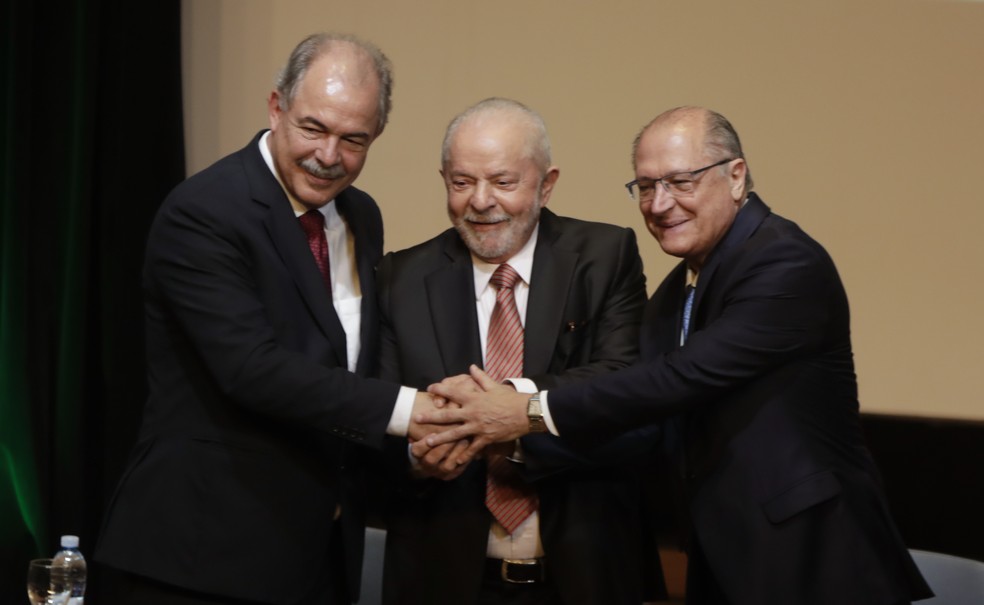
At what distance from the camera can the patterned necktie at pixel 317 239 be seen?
2949mm

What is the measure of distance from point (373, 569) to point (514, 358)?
983mm

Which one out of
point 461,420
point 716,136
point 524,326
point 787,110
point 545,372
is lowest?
point 461,420

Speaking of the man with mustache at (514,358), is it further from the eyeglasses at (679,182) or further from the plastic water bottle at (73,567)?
the plastic water bottle at (73,567)

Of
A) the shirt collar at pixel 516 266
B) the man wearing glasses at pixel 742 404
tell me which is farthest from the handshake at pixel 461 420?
A: the shirt collar at pixel 516 266

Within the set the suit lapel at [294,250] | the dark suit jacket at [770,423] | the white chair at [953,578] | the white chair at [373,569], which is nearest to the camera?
the dark suit jacket at [770,423]

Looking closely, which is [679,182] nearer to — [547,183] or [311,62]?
[547,183]

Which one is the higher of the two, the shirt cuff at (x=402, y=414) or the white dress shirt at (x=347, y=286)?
the white dress shirt at (x=347, y=286)

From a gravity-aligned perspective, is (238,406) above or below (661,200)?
below

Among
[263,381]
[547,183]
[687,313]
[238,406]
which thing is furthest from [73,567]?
[687,313]

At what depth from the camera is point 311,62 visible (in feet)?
9.62

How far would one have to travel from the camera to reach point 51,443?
4.68 meters

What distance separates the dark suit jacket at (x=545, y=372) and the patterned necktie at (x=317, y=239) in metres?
0.19

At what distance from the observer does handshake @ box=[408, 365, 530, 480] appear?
287 cm

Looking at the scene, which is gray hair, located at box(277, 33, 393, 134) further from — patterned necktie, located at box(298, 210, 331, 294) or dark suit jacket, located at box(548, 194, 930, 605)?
dark suit jacket, located at box(548, 194, 930, 605)
